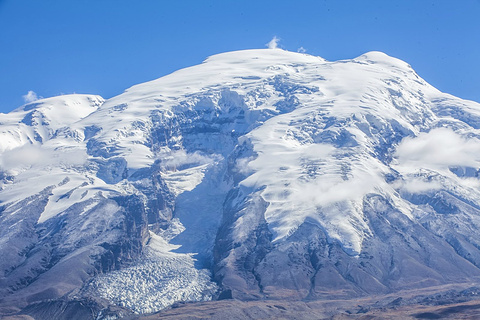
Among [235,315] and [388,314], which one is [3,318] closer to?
[235,315]

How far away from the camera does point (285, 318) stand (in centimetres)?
19875

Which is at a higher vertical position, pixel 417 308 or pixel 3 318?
pixel 417 308

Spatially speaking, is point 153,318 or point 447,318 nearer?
point 447,318

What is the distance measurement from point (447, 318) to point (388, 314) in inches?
648

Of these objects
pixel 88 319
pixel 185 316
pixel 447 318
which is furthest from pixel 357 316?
pixel 88 319

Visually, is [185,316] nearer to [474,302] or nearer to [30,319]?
[30,319]

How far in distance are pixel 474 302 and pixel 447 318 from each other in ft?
55.0

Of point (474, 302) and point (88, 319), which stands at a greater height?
point (474, 302)

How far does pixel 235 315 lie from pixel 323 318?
2408cm

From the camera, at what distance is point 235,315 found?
649 ft

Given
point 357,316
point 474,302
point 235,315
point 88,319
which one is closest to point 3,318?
point 88,319

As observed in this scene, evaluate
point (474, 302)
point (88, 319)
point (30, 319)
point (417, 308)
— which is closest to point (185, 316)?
point (88, 319)

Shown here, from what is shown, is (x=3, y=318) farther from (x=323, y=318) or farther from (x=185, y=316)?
(x=323, y=318)

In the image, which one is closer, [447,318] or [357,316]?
[447,318]
